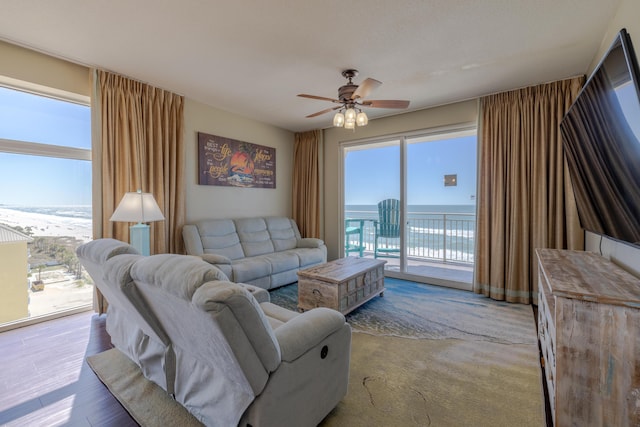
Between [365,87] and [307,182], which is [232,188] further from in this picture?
[365,87]

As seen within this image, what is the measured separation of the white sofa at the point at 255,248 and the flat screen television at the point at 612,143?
3136 mm

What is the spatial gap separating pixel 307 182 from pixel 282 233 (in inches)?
41.9

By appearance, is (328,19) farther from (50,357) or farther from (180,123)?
(50,357)

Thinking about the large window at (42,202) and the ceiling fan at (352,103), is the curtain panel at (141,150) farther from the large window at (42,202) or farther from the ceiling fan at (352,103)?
the ceiling fan at (352,103)

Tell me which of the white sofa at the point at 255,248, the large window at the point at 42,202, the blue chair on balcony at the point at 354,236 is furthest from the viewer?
the blue chair on balcony at the point at 354,236

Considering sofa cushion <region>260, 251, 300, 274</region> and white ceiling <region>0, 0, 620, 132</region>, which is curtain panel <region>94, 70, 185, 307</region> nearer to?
white ceiling <region>0, 0, 620, 132</region>

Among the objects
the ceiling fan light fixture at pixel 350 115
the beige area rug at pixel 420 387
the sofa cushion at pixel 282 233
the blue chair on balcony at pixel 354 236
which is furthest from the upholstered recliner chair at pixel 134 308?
the blue chair on balcony at pixel 354 236

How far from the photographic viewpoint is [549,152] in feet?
10.4

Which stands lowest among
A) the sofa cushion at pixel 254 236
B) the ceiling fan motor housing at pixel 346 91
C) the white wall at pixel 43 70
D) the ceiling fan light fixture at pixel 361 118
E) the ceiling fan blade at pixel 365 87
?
the sofa cushion at pixel 254 236

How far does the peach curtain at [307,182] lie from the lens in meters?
5.07

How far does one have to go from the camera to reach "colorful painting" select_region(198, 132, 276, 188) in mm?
3975

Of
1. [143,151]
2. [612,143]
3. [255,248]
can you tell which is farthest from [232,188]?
[612,143]

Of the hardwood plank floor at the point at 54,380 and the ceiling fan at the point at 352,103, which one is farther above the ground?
the ceiling fan at the point at 352,103

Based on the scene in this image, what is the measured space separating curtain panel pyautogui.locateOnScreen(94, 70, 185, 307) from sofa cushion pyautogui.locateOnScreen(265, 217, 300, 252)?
138cm
